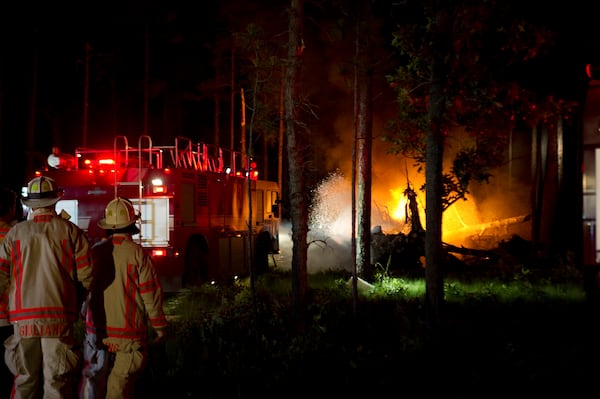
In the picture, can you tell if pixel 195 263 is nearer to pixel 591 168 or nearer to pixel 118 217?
pixel 118 217

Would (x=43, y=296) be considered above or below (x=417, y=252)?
above

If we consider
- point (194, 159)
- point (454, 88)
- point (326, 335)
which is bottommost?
point (326, 335)

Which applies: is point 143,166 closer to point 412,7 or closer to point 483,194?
point 412,7

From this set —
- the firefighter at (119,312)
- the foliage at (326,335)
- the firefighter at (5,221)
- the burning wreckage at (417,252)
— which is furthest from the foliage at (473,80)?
the burning wreckage at (417,252)

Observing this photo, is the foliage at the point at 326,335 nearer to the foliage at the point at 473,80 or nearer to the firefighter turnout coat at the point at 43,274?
the firefighter turnout coat at the point at 43,274

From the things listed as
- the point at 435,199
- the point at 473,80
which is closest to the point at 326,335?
the point at 435,199

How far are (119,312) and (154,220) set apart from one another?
628 cm

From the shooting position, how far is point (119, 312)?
4934 millimetres

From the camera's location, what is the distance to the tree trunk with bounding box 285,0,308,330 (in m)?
8.59

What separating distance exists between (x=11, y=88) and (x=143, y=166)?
22630 mm

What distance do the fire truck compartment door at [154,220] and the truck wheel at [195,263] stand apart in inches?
26.7

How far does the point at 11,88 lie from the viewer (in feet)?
99.6

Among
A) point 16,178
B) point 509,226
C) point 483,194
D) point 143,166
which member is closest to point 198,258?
point 143,166

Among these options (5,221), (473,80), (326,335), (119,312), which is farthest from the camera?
(326,335)
